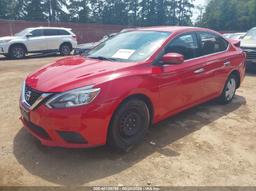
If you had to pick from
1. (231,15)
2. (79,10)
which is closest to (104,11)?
(79,10)

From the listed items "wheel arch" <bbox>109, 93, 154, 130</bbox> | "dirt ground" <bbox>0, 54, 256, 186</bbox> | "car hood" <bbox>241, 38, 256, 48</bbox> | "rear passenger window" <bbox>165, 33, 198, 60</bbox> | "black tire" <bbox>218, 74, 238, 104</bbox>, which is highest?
"rear passenger window" <bbox>165, 33, 198, 60</bbox>

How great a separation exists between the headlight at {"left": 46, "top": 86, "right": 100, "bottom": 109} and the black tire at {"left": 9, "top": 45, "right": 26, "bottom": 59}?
496 inches

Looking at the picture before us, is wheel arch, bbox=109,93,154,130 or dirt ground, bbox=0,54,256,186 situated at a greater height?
wheel arch, bbox=109,93,154,130

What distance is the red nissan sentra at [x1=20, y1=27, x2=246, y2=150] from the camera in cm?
346

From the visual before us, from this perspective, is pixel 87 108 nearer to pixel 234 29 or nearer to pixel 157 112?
pixel 157 112

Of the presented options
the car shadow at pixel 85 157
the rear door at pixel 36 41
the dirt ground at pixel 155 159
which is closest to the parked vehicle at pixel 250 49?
the dirt ground at pixel 155 159

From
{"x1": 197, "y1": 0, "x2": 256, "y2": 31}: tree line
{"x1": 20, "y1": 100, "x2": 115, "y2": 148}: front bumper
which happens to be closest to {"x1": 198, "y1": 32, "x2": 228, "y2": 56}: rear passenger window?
{"x1": 20, "y1": 100, "x2": 115, "y2": 148}: front bumper

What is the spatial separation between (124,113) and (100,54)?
53.6 inches

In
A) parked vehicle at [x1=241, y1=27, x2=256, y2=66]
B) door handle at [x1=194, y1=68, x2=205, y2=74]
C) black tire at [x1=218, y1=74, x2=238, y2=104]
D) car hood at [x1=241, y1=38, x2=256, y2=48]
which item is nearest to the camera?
door handle at [x1=194, y1=68, x2=205, y2=74]

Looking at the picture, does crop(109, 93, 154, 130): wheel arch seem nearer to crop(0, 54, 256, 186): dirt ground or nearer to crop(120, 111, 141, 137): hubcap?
crop(120, 111, 141, 137): hubcap

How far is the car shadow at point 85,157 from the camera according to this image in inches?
136

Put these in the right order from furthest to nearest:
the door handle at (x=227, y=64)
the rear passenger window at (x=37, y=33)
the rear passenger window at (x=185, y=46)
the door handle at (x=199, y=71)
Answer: the rear passenger window at (x=37, y=33) → the door handle at (x=227, y=64) → the door handle at (x=199, y=71) → the rear passenger window at (x=185, y=46)

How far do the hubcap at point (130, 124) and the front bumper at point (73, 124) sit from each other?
0.95 ft

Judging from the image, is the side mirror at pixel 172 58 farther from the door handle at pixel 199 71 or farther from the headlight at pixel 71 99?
the headlight at pixel 71 99
